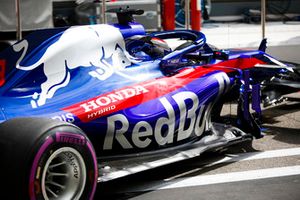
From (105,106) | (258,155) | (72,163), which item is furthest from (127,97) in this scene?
(258,155)

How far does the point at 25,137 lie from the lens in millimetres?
3596

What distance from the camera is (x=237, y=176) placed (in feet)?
16.1

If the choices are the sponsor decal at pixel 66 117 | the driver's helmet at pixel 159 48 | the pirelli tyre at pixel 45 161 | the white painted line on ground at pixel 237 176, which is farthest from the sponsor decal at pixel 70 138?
the driver's helmet at pixel 159 48

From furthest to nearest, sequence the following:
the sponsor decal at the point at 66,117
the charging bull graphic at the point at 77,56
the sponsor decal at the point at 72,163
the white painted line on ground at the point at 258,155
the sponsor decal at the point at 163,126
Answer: the white painted line on ground at the point at 258,155 < the charging bull graphic at the point at 77,56 < the sponsor decal at the point at 163,126 < the sponsor decal at the point at 66,117 < the sponsor decal at the point at 72,163

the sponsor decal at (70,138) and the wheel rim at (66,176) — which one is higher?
the sponsor decal at (70,138)

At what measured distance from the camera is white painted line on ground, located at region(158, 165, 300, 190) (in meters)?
4.74

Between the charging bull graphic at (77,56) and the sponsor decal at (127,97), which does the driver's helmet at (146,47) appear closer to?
the charging bull graphic at (77,56)

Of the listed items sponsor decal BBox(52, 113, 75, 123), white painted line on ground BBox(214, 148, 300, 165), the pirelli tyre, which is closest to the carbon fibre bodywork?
Result: sponsor decal BBox(52, 113, 75, 123)

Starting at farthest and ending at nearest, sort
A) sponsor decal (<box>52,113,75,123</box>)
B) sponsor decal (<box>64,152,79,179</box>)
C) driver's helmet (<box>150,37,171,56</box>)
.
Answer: driver's helmet (<box>150,37,171,56</box>), sponsor decal (<box>52,113,75,123</box>), sponsor decal (<box>64,152,79,179</box>)

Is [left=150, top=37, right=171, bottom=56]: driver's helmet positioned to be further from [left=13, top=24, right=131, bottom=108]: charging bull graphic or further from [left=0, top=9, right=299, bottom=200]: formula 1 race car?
[left=13, top=24, right=131, bottom=108]: charging bull graphic

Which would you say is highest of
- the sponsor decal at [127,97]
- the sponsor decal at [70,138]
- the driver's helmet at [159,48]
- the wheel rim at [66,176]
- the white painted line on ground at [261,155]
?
the driver's helmet at [159,48]

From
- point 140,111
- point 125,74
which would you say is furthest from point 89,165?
point 125,74

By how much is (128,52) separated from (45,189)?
6.64 ft

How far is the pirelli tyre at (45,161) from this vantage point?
351 centimetres
